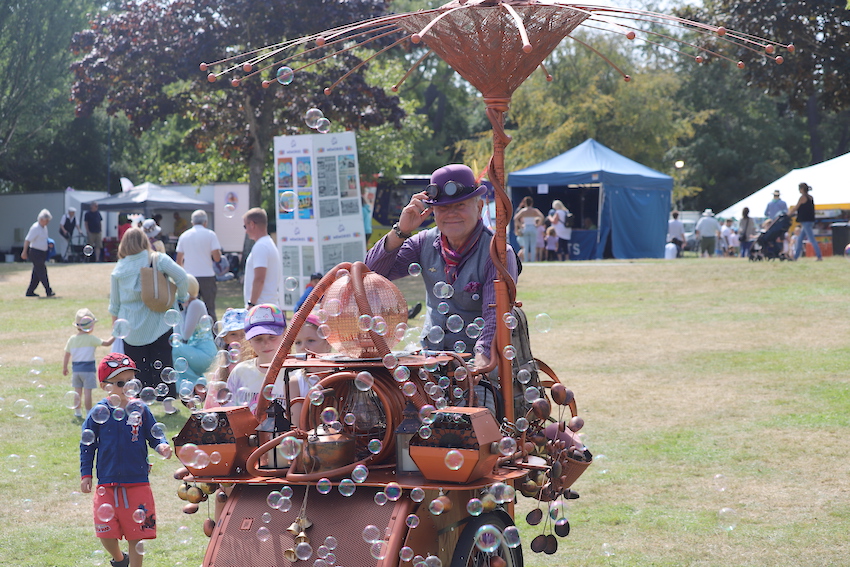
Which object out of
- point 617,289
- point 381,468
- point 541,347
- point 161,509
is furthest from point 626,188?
point 381,468

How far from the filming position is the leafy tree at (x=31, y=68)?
3962 centimetres

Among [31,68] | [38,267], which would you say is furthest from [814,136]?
[38,267]

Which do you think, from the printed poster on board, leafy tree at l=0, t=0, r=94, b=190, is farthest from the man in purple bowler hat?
leafy tree at l=0, t=0, r=94, b=190

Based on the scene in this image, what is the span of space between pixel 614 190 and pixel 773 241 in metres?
6.50

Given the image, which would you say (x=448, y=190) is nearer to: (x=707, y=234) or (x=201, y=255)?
(x=201, y=255)

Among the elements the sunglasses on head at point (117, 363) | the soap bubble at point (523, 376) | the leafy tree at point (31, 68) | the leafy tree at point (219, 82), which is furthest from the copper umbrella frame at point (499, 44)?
the leafy tree at point (31, 68)

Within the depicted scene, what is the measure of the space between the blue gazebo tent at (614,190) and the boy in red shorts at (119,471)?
21326mm

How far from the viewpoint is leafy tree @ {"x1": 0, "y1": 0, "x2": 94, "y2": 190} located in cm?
3962

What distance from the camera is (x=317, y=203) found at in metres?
13.6

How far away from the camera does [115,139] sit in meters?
45.9

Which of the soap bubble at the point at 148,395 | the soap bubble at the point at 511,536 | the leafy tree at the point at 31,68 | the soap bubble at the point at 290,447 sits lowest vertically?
the soap bubble at the point at 511,536

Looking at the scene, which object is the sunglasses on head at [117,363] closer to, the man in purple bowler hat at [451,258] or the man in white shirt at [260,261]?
the man in purple bowler hat at [451,258]

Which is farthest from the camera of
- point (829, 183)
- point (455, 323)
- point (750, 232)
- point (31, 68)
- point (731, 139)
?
point (731, 139)

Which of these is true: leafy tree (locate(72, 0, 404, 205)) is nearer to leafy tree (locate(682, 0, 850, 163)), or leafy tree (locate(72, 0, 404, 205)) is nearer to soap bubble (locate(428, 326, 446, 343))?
leafy tree (locate(682, 0, 850, 163))
